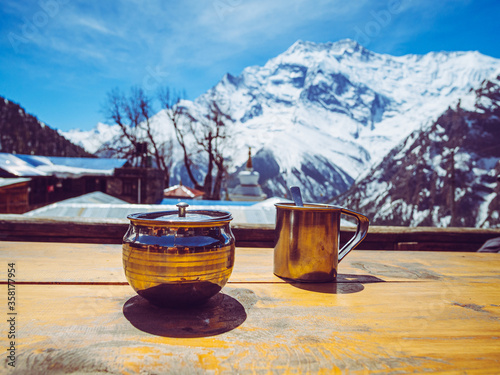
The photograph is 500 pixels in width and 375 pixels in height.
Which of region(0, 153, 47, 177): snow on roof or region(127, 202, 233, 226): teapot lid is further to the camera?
region(0, 153, 47, 177): snow on roof

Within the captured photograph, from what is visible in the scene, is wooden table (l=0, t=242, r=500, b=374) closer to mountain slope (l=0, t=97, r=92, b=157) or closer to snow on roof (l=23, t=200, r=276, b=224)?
snow on roof (l=23, t=200, r=276, b=224)

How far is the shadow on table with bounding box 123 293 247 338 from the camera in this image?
1.91ft

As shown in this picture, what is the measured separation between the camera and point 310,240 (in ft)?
2.82

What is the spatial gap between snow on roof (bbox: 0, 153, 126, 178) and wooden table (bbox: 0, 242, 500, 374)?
1189 centimetres

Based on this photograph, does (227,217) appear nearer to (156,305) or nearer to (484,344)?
(156,305)

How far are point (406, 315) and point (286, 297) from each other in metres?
0.28

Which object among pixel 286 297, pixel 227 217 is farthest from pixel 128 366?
pixel 286 297

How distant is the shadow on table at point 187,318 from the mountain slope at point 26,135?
18570 millimetres

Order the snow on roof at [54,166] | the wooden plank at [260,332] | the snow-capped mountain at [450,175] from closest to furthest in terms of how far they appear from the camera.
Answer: the wooden plank at [260,332]
the snow on roof at [54,166]
the snow-capped mountain at [450,175]

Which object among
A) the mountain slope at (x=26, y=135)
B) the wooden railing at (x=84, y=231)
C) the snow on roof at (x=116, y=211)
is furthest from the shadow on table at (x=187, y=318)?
the mountain slope at (x=26, y=135)

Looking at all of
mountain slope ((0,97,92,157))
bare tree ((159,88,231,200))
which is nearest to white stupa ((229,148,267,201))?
bare tree ((159,88,231,200))

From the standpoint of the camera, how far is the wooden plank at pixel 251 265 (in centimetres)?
95

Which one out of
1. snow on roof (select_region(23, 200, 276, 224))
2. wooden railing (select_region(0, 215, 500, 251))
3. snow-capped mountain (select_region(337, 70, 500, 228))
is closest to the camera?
wooden railing (select_region(0, 215, 500, 251))

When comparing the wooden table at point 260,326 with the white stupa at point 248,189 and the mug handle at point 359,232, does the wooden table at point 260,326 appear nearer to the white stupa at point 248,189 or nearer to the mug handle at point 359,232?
the mug handle at point 359,232
